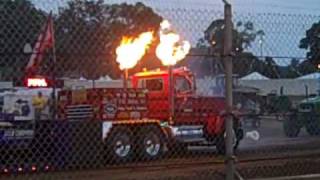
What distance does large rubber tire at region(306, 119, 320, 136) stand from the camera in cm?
2368

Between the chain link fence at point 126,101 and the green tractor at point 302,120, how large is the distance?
0.14 ft

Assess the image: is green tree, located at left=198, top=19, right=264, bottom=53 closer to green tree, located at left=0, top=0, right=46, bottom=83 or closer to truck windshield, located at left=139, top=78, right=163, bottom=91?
green tree, located at left=0, top=0, right=46, bottom=83

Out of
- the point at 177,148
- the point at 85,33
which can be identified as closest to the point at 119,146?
the point at 177,148

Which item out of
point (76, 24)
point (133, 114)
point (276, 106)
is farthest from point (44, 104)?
point (76, 24)

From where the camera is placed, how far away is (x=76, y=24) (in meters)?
10.8

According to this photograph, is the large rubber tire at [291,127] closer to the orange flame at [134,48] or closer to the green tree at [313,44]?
the orange flame at [134,48]

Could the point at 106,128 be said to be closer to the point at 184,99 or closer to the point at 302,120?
the point at 184,99

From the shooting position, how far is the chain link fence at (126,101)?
36.4ft

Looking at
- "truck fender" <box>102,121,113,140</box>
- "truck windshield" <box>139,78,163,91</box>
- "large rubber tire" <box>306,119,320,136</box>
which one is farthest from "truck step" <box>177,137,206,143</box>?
"large rubber tire" <box>306,119,320,136</box>

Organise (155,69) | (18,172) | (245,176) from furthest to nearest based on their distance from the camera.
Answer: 1. (155,69)
2. (18,172)
3. (245,176)

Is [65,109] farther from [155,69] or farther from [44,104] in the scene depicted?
[155,69]

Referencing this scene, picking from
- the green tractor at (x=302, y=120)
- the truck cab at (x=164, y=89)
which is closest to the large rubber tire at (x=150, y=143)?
the truck cab at (x=164, y=89)

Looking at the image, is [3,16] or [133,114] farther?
[133,114]

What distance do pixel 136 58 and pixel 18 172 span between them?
25.4ft
